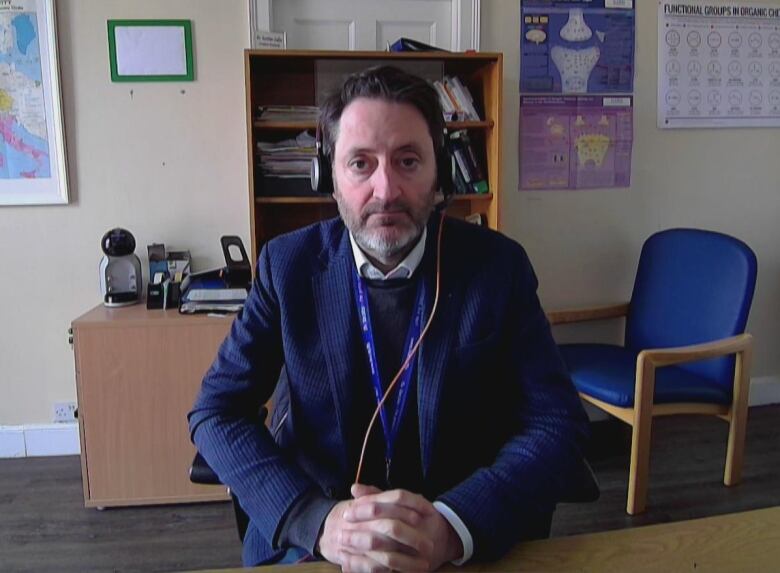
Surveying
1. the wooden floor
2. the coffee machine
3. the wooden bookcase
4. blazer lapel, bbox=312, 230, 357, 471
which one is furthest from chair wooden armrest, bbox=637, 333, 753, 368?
the coffee machine

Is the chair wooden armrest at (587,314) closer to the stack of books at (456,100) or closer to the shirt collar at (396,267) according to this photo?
the stack of books at (456,100)

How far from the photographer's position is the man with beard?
3.78 feet

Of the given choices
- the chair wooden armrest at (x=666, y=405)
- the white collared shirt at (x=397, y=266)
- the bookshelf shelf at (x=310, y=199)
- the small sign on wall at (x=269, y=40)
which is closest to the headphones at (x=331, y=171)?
the white collared shirt at (x=397, y=266)

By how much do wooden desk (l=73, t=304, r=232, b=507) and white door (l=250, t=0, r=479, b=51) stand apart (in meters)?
1.31

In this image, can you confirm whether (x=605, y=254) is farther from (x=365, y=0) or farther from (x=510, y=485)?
(x=510, y=485)

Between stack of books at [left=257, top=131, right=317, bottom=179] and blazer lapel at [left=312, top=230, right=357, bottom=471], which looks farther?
stack of books at [left=257, top=131, right=317, bottom=179]

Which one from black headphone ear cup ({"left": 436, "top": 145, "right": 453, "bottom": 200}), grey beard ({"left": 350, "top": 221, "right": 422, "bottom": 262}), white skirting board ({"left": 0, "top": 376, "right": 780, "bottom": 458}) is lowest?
white skirting board ({"left": 0, "top": 376, "right": 780, "bottom": 458})

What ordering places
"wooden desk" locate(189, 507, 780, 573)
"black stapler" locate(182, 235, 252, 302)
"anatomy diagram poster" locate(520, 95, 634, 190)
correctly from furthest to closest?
"anatomy diagram poster" locate(520, 95, 634, 190) → "black stapler" locate(182, 235, 252, 302) → "wooden desk" locate(189, 507, 780, 573)

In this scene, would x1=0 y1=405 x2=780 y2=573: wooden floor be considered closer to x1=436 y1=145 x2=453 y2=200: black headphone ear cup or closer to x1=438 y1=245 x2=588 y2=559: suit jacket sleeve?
x1=438 y1=245 x2=588 y2=559: suit jacket sleeve

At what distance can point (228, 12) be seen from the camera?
8.89 feet

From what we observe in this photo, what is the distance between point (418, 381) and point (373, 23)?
2122mm

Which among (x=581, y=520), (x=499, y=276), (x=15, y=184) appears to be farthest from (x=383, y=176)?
(x=15, y=184)

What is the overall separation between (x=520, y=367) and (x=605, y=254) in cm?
215

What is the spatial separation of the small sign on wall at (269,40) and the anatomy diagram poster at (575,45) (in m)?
1.08
